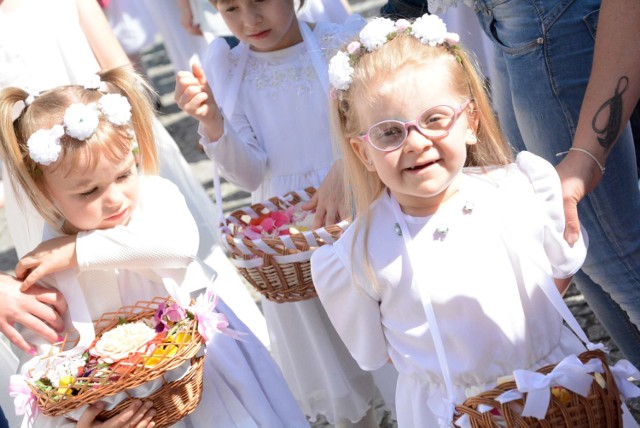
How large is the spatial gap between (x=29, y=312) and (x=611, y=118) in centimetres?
165

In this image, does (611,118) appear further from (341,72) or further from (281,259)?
(281,259)

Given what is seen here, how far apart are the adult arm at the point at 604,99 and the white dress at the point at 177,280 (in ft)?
3.33

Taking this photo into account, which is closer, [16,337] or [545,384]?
[545,384]

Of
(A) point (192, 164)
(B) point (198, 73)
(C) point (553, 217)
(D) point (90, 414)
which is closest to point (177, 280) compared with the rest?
(D) point (90, 414)

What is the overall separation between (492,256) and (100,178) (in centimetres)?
108

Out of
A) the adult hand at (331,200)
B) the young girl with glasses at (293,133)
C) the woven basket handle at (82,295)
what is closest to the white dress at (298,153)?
the young girl with glasses at (293,133)

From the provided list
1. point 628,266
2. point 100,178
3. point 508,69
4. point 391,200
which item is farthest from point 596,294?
point 100,178

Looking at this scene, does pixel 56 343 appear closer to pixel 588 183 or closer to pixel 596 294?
pixel 588 183

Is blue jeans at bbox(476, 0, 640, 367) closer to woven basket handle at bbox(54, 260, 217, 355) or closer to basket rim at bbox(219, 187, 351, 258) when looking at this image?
basket rim at bbox(219, 187, 351, 258)

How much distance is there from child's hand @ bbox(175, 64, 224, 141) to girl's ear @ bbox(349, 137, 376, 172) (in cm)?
74

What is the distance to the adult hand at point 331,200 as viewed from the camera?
9.55 ft

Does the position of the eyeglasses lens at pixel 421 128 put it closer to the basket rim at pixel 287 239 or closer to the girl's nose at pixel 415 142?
the girl's nose at pixel 415 142

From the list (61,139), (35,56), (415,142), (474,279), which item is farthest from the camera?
(35,56)

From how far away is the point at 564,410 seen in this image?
1.84m
